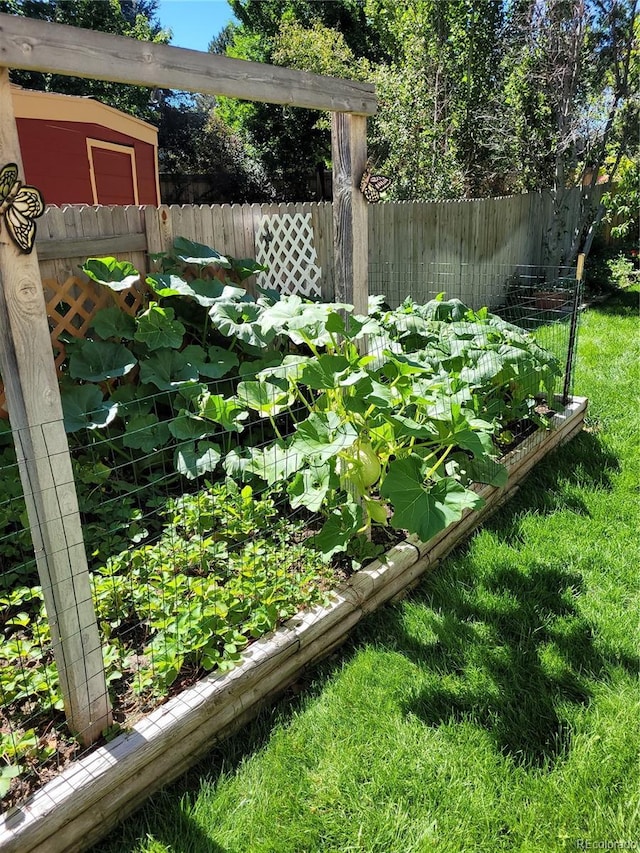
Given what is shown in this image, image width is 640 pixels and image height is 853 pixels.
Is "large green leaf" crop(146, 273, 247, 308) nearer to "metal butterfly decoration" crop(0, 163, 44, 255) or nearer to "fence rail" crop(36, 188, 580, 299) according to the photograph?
"fence rail" crop(36, 188, 580, 299)

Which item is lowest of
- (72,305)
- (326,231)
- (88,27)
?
(72,305)

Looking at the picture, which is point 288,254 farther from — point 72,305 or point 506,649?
point 506,649

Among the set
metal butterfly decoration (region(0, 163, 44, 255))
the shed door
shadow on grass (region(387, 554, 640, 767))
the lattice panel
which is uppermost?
the shed door

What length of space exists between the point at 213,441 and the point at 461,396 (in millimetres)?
1321

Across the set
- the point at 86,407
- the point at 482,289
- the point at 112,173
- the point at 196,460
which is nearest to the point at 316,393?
the point at 196,460

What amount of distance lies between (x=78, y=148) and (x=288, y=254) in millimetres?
5961

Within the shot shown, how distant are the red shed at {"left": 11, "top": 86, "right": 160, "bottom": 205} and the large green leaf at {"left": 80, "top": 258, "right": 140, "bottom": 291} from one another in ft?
18.1

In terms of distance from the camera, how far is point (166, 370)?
3455mm

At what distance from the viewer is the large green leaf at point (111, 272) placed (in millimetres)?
3338

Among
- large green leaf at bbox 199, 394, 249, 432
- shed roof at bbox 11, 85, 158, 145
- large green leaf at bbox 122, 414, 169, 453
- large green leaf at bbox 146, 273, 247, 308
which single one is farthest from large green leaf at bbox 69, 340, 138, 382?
shed roof at bbox 11, 85, 158, 145

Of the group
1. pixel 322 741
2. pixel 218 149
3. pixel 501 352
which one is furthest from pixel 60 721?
pixel 218 149

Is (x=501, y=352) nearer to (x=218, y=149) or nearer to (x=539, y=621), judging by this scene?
(x=539, y=621)

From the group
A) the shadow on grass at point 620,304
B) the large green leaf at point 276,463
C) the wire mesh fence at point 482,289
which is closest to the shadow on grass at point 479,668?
the large green leaf at point 276,463

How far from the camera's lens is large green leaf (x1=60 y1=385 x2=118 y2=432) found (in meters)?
3.05
